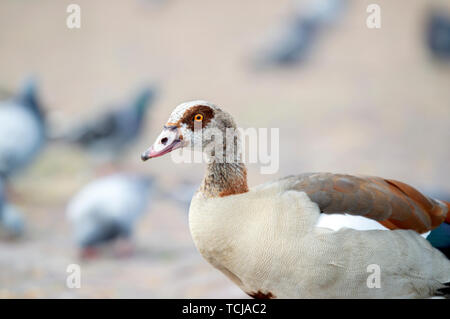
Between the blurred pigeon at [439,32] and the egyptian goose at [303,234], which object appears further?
the blurred pigeon at [439,32]

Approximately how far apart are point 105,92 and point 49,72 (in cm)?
30

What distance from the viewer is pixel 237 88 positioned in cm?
243

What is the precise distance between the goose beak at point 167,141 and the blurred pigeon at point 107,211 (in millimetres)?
821

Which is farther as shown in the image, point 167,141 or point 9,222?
point 9,222

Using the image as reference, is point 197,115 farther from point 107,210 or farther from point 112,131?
point 112,131

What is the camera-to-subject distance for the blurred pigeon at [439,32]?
2.38 metres

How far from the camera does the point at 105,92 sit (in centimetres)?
233

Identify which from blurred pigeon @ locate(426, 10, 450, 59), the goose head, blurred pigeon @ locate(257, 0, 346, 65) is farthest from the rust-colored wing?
blurred pigeon @ locate(426, 10, 450, 59)

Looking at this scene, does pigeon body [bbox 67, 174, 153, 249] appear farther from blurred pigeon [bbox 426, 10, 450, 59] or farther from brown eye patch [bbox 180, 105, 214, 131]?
blurred pigeon [bbox 426, 10, 450, 59]

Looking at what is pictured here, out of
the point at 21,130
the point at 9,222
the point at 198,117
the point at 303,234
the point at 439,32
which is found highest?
the point at 439,32

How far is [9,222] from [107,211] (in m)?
0.44

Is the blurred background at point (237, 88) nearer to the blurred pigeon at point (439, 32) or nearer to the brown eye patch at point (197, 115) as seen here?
the blurred pigeon at point (439, 32)

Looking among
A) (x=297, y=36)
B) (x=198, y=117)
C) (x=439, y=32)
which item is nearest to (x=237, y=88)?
(x=297, y=36)

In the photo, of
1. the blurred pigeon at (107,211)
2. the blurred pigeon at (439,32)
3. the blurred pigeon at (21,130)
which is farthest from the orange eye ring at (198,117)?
the blurred pigeon at (439,32)
